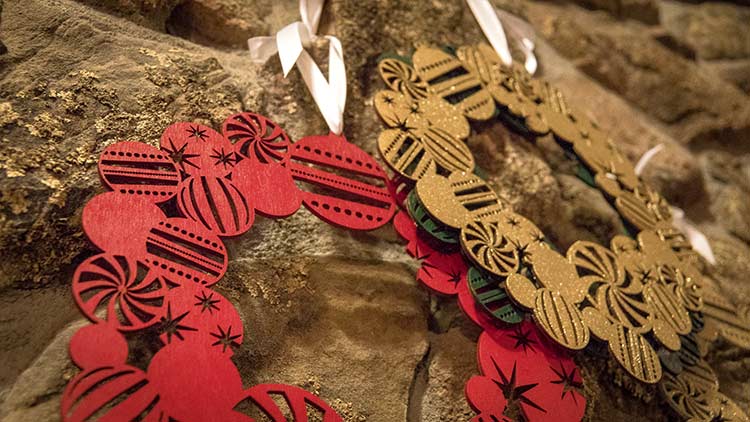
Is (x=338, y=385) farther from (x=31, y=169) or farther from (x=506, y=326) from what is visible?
(x=31, y=169)

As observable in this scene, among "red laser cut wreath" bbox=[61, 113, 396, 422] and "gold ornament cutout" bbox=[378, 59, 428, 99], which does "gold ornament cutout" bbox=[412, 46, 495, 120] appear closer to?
"gold ornament cutout" bbox=[378, 59, 428, 99]

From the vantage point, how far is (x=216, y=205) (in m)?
0.65

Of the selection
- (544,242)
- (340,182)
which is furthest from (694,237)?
(340,182)

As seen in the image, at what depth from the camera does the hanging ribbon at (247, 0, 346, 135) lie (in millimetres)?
797

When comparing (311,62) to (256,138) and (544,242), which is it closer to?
(256,138)

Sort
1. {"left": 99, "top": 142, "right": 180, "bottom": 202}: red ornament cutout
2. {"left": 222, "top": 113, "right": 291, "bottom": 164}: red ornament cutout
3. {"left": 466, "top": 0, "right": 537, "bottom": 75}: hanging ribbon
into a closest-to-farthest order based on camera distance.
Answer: {"left": 99, "top": 142, "right": 180, "bottom": 202}: red ornament cutout
{"left": 222, "top": 113, "right": 291, "bottom": 164}: red ornament cutout
{"left": 466, "top": 0, "right": 537, "bottom": 75}: hanging ribbon

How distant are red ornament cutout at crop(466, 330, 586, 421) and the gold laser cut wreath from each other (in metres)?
0.03

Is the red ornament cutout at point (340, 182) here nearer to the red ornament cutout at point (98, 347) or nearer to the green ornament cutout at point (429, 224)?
the green ornament cutout at point (429, 224)

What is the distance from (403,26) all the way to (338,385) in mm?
541

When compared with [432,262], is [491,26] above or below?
above

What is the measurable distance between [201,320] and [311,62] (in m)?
0.38

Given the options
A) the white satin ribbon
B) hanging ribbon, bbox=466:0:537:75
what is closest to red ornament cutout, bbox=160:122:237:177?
hanging ribbon, bbox=466:0:537:75

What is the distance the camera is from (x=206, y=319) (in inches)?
22.8

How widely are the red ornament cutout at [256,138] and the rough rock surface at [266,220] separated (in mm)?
37
